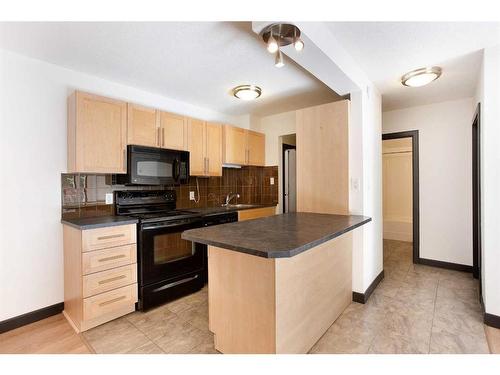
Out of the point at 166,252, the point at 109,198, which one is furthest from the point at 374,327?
the point at 109,198

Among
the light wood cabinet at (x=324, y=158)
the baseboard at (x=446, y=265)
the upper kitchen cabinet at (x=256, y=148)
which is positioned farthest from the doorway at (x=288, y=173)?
the baseboard at (x=446, y=265)

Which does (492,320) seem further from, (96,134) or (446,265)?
(96,134)

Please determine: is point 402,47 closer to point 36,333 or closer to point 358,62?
point 358,62

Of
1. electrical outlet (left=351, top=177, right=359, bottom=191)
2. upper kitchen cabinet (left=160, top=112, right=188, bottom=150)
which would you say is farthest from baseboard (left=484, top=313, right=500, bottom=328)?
upper kitchen cabinet (left=160, top=112, right=188, bottom=150)

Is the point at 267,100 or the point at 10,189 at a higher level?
the point at 267,100

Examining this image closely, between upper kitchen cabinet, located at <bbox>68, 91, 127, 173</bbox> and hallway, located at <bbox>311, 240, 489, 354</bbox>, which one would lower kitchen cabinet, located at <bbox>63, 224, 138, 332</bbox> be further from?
hallway, located at <bbox>311, 240, 489, 354</bbox>

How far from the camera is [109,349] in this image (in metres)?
1.79

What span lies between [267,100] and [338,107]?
1.14 metres

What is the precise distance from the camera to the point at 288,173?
4316 mm

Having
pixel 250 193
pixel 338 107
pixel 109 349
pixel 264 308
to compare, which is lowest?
pixel 109 349
